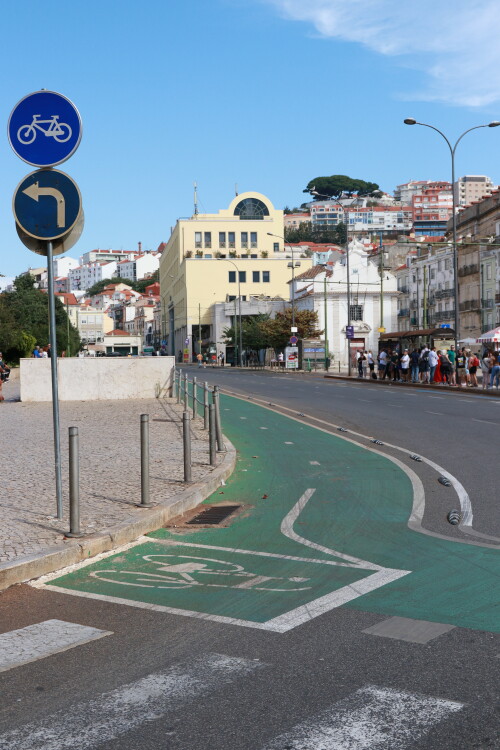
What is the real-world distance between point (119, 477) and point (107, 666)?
596 centimetres

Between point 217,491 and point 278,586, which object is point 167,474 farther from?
point 278,586

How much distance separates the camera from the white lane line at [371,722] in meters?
3.32

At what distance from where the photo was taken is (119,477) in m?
10.1

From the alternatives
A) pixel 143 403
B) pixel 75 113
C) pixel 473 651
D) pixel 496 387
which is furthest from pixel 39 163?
pixel 496 387

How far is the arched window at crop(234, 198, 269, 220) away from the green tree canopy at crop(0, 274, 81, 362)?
34099mm

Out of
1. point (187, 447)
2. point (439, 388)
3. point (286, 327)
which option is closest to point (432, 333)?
point (439, 388)

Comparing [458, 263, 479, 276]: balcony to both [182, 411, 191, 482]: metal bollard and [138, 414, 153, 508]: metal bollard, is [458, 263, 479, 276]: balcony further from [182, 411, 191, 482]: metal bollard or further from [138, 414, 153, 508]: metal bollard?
[138, 414, 153, 508]: metal bollard

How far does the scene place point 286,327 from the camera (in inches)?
2874

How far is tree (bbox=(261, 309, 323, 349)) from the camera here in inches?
2876

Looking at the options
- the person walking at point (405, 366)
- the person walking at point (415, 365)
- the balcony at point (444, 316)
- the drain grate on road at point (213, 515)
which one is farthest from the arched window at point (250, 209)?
the drain grate on road at point (213, 515)

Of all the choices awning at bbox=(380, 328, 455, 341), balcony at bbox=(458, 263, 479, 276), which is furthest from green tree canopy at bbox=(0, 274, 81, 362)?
balcony at bbox=(458, 263, 479, 276)

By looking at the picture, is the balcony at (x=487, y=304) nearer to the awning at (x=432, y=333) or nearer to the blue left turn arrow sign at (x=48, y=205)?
the awning at (x=432, y=333)

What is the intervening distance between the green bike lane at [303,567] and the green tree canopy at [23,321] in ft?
138

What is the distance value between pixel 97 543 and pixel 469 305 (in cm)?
7611
